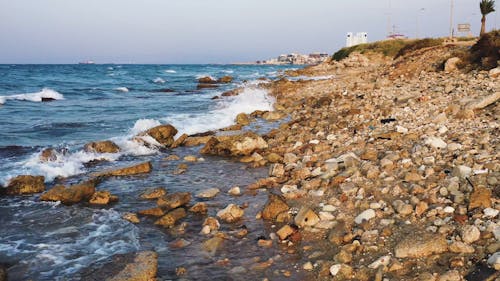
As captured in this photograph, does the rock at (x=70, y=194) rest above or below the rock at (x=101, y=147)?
below

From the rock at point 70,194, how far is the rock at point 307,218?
4515 mm

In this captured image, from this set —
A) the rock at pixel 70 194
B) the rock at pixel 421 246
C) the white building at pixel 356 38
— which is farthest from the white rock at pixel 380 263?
the white building at pixel 356 38

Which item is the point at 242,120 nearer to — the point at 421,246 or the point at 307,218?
the point at 307,218

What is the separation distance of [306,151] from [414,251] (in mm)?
5554

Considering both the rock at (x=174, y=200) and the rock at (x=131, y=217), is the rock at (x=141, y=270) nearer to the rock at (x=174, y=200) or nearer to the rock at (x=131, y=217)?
the rock at (x=131, y=217)

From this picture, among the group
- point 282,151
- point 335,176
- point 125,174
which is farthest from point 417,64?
point 125,174

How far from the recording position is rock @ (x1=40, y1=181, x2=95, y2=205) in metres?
8.17

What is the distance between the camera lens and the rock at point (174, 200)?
779cm

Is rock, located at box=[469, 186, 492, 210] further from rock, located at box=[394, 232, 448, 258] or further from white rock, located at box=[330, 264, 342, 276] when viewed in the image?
white rock, located at box=[330, 264, 342, 276]

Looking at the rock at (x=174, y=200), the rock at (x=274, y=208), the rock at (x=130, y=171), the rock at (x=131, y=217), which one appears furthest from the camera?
the rock at (x=130, y=171)

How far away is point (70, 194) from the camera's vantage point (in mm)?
8227

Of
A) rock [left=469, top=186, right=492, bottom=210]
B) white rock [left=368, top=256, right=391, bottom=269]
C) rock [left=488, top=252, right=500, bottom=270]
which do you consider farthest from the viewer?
rock [left=469, top=186, right=492, bottom=210]

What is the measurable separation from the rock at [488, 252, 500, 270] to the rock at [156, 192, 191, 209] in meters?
5.24

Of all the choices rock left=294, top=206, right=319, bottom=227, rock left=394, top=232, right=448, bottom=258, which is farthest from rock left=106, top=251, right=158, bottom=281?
rock left=394, top=232, right=448, bottom=258
